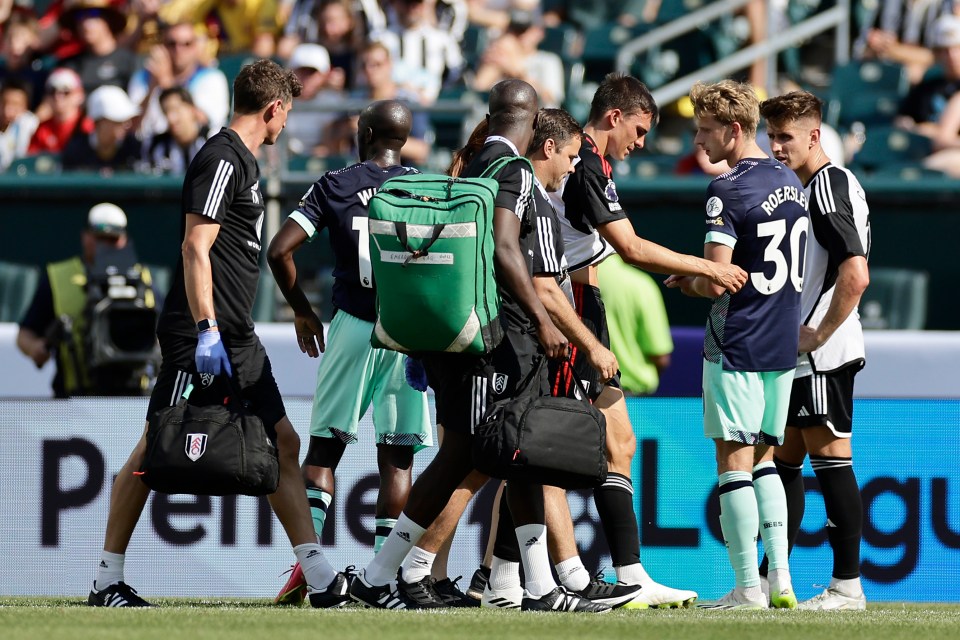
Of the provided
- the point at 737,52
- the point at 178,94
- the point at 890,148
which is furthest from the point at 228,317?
the point at 737,52

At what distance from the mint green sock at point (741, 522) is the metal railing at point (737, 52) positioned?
6675 millimetres

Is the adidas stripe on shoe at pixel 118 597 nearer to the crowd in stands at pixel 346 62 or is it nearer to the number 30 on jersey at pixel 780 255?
the number 30 on jersey at pixel 780 255

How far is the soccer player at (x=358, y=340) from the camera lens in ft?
21.5

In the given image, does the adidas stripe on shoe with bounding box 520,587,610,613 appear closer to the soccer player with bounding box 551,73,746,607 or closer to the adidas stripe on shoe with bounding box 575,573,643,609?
the adidas stripe on shoe with bounding box 575,573,643,609

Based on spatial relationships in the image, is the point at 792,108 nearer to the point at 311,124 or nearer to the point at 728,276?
the point at 728,276

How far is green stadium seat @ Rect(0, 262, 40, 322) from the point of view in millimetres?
10938

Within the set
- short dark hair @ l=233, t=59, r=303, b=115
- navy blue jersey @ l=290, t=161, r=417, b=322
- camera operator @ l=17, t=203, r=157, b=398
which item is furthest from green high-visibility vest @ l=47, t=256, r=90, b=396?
short dark hair @ l=233, t=59, r=303, b=115

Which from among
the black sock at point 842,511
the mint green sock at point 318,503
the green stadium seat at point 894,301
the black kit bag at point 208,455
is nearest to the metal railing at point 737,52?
the green stadium seat at point 894,301

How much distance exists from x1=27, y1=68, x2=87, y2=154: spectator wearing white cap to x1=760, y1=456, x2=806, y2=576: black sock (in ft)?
26.2

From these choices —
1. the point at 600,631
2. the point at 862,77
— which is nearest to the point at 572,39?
the point at 862,77

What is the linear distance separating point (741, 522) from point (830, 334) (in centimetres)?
86

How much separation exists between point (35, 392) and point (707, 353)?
5401mm

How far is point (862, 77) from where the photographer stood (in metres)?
12.7

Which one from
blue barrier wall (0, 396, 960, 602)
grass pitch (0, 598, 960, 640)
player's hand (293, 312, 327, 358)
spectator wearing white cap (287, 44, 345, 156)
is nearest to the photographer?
grass pitch (0, 598, 960, 640)
